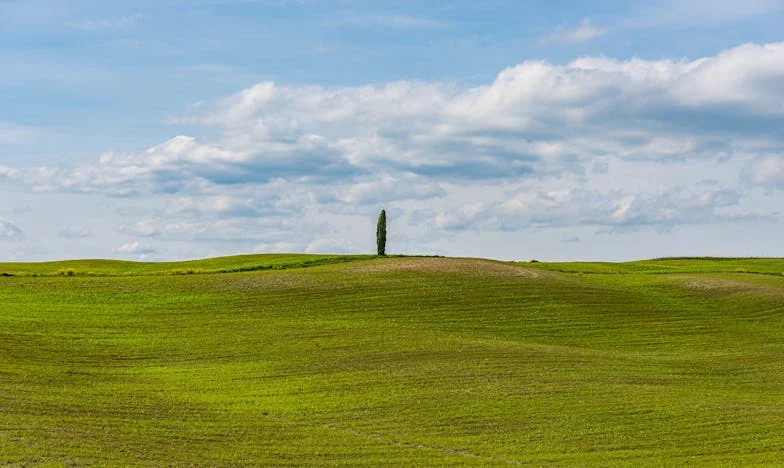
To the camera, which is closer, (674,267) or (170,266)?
(170,266)

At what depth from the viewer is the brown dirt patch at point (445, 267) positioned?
69.3m

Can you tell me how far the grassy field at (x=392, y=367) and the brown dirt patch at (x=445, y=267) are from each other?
0.34 metres

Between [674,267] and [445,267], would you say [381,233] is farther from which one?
[674,267]

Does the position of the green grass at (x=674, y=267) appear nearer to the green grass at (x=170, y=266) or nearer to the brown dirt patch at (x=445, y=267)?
the brown dirt patch at (x=445, y=267)

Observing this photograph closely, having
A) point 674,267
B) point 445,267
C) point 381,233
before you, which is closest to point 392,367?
point 445,267

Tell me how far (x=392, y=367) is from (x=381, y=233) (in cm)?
3862

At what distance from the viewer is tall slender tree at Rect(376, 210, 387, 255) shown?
261 ft

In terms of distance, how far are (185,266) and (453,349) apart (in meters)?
45.6

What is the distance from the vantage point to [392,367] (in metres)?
42.2

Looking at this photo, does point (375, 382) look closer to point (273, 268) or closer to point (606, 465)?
point (606, 465)

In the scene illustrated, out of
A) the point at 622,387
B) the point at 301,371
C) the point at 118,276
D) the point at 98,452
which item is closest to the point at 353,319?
the point at 301,371

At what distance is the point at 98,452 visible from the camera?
26.8 m

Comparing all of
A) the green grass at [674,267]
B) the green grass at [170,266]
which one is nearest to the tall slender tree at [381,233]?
the green grass at [170,266]

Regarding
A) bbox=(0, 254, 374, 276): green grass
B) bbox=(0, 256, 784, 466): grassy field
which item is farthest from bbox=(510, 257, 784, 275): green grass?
bbox=(0, 254, 374, 276): green grass
